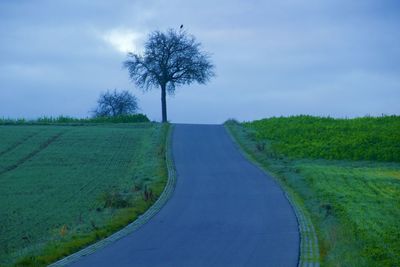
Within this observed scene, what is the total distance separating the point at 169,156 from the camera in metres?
35.5

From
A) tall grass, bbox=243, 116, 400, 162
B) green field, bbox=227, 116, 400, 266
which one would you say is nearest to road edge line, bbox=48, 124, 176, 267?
green field, bbox=227, 116, 400, 266

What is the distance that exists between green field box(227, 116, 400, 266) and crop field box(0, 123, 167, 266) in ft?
18.6

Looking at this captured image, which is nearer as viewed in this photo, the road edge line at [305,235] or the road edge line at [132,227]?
the road edge line at [305,235]

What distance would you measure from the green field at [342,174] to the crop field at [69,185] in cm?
568

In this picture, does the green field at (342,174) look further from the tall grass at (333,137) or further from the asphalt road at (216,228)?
the asphalt road at (216,228)

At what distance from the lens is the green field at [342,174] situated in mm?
13953

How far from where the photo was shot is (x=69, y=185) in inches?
1040

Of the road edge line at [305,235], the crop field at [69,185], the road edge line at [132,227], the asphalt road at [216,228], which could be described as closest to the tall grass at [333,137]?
the crop field at [69,185]

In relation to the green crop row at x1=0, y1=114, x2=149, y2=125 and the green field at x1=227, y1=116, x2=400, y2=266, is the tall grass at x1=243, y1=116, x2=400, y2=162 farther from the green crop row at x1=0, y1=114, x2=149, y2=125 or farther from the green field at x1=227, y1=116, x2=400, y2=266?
the green crop row at x1=0, y1=114, x2=149, y2=125

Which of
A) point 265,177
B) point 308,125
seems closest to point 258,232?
point 265,177

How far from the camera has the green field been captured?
13953 mm

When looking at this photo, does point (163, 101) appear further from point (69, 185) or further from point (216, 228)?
point (216, 228)

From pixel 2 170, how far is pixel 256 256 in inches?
870

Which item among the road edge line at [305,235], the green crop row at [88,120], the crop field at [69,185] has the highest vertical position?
the green crop row at [88,120]
